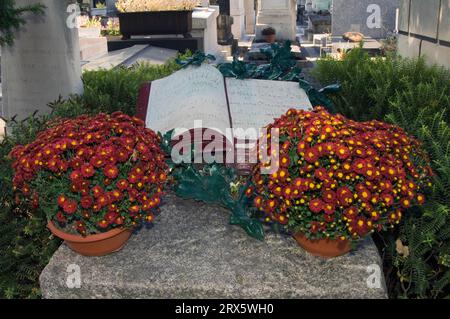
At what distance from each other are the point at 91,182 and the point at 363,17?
68.6ft

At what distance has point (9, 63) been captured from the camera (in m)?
6.41

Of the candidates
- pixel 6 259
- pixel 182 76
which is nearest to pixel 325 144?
pixel 6 259

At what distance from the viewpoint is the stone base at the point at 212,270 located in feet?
10.6

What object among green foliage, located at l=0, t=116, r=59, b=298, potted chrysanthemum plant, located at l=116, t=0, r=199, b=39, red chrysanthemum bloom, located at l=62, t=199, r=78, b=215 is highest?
potted chrysanthemum plant, located at l=116, t=0, r=199, b=39

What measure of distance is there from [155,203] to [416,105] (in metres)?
3.29

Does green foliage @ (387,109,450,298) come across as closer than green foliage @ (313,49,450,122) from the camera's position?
Yes

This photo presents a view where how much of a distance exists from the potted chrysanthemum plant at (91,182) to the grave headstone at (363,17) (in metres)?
19.9

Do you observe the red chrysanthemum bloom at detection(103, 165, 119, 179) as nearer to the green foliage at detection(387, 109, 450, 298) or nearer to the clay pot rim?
the clay pot rim

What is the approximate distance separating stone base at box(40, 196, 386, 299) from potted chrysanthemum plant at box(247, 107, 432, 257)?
176mm

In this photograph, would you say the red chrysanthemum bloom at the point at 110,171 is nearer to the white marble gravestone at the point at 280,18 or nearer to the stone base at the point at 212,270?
the stone base at the point at 212,270

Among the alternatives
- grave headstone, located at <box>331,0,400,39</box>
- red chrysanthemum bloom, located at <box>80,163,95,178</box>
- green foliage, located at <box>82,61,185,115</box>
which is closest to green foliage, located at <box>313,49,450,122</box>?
green foliage, located at <box>82,61,185,115</box>

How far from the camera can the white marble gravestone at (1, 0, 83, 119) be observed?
6305 mm
